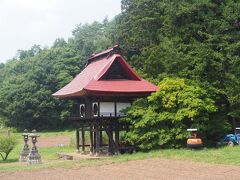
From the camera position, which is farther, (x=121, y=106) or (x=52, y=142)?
(x=52, y=142)

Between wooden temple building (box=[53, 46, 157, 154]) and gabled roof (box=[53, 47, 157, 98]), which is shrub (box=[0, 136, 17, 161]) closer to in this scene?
gabled roof (box=[53, 47, 157, 98])

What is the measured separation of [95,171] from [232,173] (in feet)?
18.1

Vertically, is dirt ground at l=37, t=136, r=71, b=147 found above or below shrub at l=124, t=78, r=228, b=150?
below

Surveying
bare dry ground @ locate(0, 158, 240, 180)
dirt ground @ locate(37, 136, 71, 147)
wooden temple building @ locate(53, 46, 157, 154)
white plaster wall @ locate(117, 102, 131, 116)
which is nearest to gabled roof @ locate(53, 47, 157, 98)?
wooden temple building @ locate(53, 46, 157, 154)

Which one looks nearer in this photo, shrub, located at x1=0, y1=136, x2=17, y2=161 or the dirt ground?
shrub, located at x1=0, y1=136, x2=17, y2=161

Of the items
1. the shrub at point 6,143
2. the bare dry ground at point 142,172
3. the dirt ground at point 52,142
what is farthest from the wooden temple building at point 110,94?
the dirt ground at point 52,142

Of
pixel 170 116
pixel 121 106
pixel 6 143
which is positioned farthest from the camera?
pixel 6 143

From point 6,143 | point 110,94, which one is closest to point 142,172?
point 110,94

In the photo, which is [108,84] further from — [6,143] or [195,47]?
[6,143]

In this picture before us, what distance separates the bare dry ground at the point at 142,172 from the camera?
14.4m

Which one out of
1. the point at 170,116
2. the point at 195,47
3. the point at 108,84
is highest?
the point at 195,47

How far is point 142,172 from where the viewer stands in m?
15.7

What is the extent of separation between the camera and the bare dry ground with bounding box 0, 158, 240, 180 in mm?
14388

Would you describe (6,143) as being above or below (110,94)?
below
